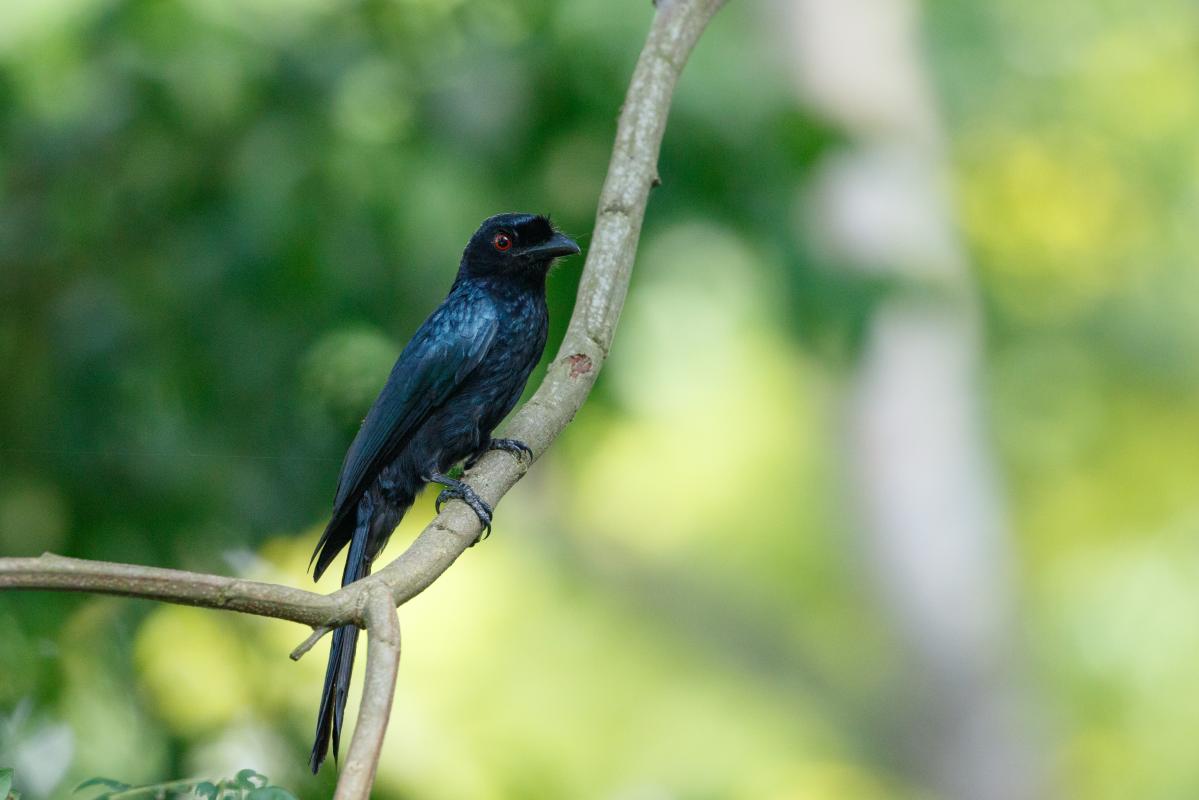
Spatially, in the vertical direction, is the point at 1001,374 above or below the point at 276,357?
above

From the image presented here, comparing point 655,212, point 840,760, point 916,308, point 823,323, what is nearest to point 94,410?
point 655,212

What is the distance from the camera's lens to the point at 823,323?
4.35 m

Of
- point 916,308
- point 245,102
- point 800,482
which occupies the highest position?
point 800,482

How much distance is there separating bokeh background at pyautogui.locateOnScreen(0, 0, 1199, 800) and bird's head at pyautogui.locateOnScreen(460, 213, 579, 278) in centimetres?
66

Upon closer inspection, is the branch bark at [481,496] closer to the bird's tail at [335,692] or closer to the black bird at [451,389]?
the black bird at [451,389]

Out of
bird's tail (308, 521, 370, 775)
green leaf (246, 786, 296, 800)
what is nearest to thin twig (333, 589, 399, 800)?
green leaf (246, 786, 296, 800)

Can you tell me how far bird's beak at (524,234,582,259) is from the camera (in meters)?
3.55

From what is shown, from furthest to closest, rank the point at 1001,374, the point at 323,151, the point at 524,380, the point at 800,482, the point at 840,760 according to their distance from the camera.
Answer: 1. the point at 1001,374
2. the point at 800,482
3. the point at 840,760
4. the point at 323,151
5. the point at 524,380

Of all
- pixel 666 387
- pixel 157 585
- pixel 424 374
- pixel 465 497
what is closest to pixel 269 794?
pixel 157 585

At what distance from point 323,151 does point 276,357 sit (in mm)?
780

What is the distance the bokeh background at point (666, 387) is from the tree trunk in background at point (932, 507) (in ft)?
0.10

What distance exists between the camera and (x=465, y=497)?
2.79 metres

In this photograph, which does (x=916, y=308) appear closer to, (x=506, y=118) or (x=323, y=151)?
(x=506, y=118)

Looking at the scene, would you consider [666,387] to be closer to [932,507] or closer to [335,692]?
[335,692]
